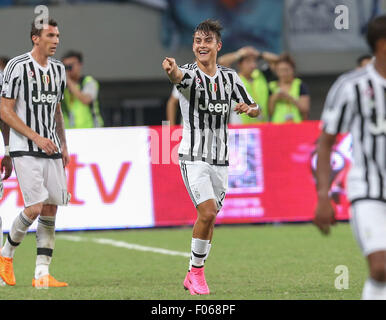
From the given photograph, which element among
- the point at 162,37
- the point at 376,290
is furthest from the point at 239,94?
the point at 162,37

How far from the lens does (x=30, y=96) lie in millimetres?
8891

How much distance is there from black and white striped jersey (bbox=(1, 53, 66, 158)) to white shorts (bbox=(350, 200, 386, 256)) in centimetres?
371

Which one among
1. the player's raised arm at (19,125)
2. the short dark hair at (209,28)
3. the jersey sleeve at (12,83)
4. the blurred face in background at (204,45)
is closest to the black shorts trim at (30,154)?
the player's raised arm at (19,125)

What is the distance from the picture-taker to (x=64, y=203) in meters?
9.17

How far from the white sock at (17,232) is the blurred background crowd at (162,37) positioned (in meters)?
11.2

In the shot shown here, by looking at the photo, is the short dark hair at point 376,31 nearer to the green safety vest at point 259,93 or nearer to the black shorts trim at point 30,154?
the black shorts trim at point 30,154

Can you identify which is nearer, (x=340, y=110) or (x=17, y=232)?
(x=340, y=110)

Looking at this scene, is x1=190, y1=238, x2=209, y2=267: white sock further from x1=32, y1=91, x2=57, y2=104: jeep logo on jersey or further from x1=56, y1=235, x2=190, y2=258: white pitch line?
x1=56, y1=235, x2=190, y2=258: white pitch line

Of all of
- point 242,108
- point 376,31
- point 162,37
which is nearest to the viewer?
point 376,31

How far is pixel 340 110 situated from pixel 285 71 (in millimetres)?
9233

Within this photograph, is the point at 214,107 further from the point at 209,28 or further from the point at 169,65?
the point at 169,65

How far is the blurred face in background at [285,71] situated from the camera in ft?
49.4

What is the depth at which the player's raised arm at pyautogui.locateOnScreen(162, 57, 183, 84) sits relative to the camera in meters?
7.94
